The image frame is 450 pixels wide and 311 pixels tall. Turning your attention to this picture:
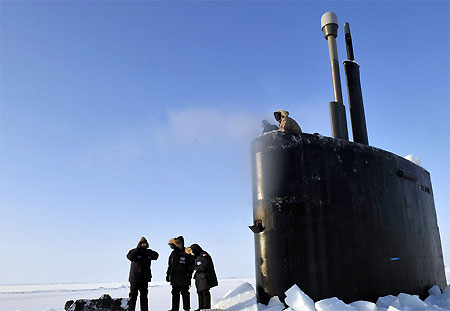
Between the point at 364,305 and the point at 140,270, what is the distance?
390cm

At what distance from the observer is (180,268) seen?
740 centimetres

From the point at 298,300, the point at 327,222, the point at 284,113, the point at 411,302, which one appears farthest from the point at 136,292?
the point at 411,302

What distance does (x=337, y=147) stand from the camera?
240 inches

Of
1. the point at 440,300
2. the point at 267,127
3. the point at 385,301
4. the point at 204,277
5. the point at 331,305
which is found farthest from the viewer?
the point at 267,127

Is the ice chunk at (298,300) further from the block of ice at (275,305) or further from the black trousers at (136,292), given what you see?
the black trousers at (136,292)

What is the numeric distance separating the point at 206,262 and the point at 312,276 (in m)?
2.14

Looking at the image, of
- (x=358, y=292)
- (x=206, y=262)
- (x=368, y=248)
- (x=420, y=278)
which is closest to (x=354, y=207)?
(x=368, y=248)

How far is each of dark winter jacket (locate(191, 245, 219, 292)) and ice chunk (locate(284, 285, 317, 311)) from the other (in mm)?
2088

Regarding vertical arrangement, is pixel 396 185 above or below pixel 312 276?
above

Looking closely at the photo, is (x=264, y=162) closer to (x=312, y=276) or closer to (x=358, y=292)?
(x=312, y=276)

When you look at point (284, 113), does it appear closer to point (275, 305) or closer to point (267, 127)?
point (267, 127)

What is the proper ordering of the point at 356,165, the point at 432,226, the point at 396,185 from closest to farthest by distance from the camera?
the point at 356,165, the point at 396,185, the point at 432,226

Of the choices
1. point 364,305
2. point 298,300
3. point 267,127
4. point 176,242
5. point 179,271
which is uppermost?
point 267,127

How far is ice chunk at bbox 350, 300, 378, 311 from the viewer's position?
5117 millimetres
